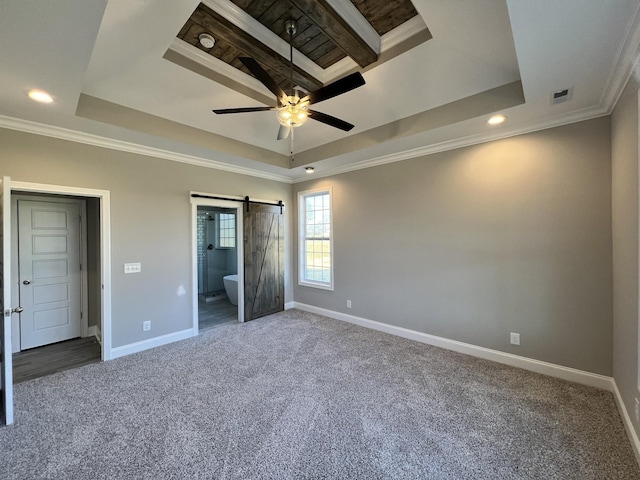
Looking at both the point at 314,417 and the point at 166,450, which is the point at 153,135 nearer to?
the point at 166,450

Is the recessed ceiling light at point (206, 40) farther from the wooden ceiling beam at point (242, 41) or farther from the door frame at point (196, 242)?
the door frame at point (196, 242)

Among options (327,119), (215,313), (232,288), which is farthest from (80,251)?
(327,119)

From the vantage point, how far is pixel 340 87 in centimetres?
190

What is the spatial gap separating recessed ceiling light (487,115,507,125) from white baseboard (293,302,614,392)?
256 centimetres

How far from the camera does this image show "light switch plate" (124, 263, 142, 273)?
3288mm

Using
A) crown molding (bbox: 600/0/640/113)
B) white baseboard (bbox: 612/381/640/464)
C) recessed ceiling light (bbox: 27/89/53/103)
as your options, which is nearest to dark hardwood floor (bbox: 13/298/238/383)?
recessed ceiling light (bbox: 27/89/53/103)

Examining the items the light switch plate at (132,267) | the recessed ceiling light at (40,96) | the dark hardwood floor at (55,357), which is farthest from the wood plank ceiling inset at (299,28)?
the dark hardwood floor at (55,357)

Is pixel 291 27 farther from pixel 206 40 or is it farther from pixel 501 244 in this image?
pixel 501 244

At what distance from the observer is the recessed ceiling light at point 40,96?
2147mm

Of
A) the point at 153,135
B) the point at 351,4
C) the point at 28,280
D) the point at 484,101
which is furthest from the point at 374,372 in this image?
the point at 28,280

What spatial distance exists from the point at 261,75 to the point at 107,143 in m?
2.49

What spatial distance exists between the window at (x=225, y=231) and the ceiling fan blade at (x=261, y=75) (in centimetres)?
516

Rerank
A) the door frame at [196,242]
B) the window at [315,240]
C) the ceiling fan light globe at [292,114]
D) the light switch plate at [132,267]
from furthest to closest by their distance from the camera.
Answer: the window at [315,240], the door frame at [196,242], the light switch plate at [132,267], the ceiling fan light globe at [292,114]

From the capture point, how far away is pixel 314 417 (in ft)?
6.82
